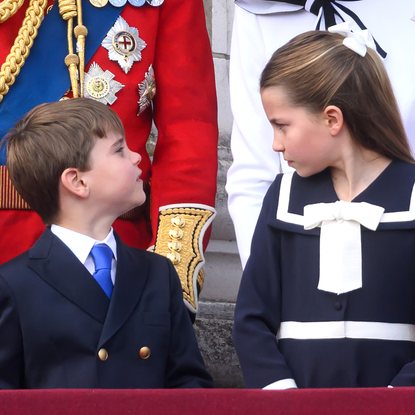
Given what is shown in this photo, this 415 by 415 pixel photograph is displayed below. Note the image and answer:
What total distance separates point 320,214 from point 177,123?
615 millimetres

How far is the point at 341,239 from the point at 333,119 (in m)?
0.27

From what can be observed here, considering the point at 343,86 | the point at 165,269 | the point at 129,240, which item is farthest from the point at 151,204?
the point at 343,86

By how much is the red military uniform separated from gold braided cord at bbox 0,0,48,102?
A: 25mm

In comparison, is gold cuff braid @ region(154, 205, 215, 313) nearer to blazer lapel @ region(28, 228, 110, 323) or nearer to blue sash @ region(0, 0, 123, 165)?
blazer lapel @ region(28, 228, 110, 323)

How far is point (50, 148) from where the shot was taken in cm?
174

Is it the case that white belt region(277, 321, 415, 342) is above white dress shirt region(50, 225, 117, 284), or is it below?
below

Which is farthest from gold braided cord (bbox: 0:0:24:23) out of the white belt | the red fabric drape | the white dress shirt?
the red fabric drape

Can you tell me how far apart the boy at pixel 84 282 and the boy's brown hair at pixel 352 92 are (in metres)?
0.44

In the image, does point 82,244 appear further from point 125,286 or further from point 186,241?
point 186,241

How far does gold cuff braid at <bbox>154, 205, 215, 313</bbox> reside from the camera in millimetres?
1901

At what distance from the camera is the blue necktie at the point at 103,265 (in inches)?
65.6

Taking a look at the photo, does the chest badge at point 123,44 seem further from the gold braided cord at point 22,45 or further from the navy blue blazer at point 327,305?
the navy blue blazer at point 327,305

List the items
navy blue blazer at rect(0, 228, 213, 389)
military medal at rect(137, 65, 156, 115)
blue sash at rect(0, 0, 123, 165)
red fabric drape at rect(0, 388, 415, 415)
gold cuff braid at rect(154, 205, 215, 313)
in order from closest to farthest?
red fabric drape at rect(0, 388, 415, 415) < navy blue blazer at rect(0, 228, 213, 389) < gold cuff braid at rect(154, 205, 215, 313) < blue sash at rect(0, 0, 123, 165) < military medal at rect(137, 65, 156, 115)

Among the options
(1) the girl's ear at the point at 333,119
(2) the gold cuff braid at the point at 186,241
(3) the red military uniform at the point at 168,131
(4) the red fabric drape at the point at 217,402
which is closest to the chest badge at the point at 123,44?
(3) the red military uniform at the point at 168,131
